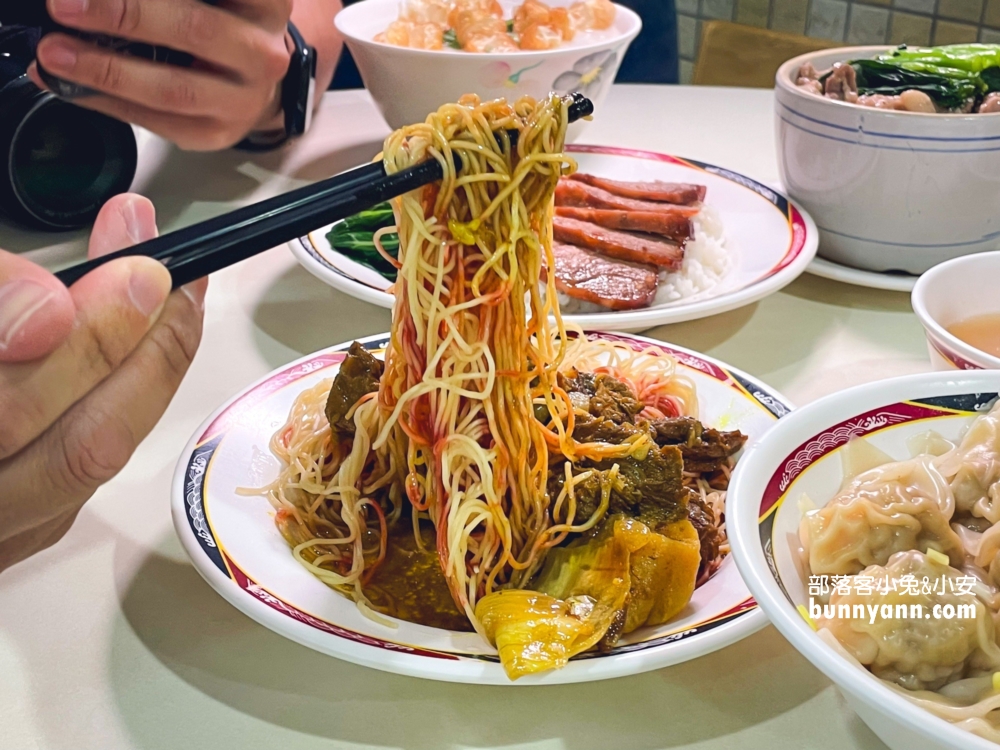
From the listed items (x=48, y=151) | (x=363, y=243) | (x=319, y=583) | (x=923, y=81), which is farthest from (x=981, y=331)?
(x=48, y=151)

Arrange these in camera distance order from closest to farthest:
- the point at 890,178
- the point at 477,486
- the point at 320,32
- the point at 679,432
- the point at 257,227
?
the point at 257,227, the point at 477,486, the point at 679,432, the point at 890,178, the point at 320,32

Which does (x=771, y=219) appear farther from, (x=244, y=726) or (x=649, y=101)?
(x=244, y=726)

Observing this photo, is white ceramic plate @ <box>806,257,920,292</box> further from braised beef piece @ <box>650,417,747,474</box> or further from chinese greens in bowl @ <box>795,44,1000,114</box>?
braised beef piece @ <box>650,417,747,474</box>

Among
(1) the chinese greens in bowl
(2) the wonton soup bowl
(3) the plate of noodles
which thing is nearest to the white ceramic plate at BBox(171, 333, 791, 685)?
(3) the plate of noodles

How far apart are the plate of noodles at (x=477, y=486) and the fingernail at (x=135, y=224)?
0.28 meters

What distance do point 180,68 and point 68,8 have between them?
32 cm

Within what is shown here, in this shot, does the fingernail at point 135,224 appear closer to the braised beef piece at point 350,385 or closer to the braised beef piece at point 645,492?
the braised beef piece at point 350,385

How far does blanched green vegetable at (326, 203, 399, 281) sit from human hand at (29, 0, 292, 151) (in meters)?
0.44

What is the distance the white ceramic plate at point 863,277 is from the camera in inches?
67.6

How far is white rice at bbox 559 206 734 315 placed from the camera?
1.72 metres

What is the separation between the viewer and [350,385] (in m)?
1.20

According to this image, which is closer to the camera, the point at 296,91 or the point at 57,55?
the point at 57,55

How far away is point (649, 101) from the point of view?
286 centimetres

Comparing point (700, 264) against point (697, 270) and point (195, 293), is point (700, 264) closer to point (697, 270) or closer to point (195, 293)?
point (697, 270)
